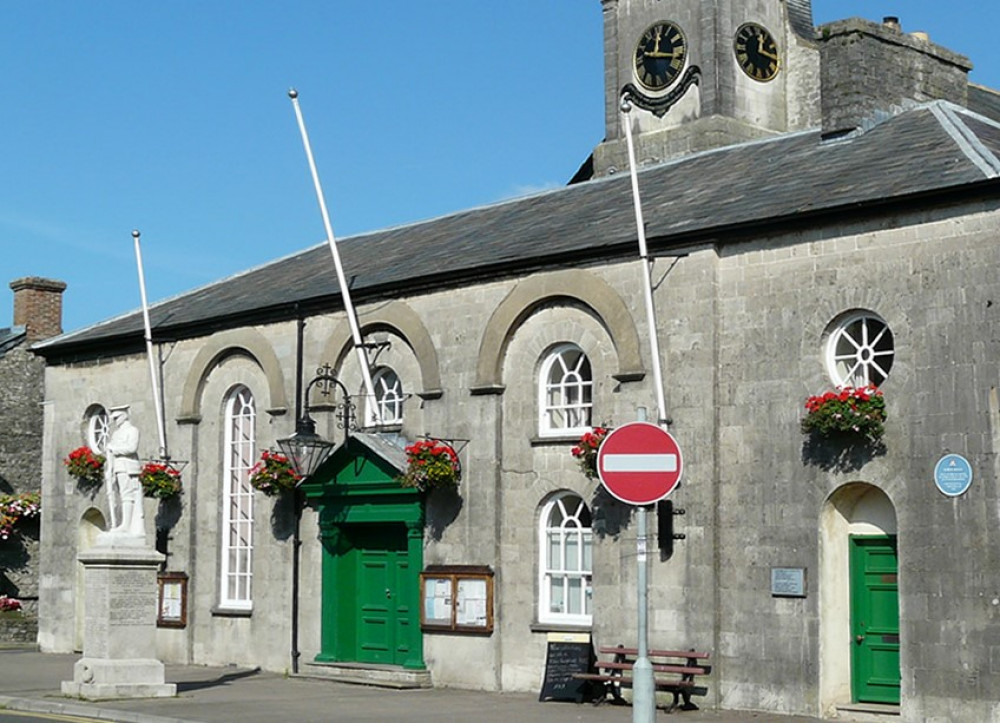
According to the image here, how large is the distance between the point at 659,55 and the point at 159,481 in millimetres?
18263

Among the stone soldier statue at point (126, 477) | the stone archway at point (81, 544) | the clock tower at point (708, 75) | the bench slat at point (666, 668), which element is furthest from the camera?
the clock tower at point (708, 75)

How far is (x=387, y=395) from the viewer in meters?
25.2

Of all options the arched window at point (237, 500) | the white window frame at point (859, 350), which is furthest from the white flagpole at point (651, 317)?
the arched window at point (237, 500)

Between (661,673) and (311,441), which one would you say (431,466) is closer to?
(311,441)

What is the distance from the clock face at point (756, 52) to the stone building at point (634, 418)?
40.7ft

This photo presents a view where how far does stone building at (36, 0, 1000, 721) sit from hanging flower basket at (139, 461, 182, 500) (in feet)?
1.13

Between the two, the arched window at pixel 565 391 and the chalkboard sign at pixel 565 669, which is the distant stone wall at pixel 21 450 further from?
the chalkboard sign at pixel 565 669

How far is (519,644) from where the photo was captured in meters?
22.2

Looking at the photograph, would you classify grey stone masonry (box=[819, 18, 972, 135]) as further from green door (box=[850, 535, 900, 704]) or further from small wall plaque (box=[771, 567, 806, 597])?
small wall plaque (box=[771, 567, 806, 597])

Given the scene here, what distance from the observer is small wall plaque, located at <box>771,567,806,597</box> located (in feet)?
62.4

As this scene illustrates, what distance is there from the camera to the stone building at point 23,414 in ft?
120

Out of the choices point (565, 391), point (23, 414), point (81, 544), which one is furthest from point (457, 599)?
point (23, 414)

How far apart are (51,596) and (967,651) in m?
19.4

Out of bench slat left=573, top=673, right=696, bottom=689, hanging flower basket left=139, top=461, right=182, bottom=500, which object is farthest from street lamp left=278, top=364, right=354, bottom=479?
bench slat left=573, top=673, right=696, bottom=689
